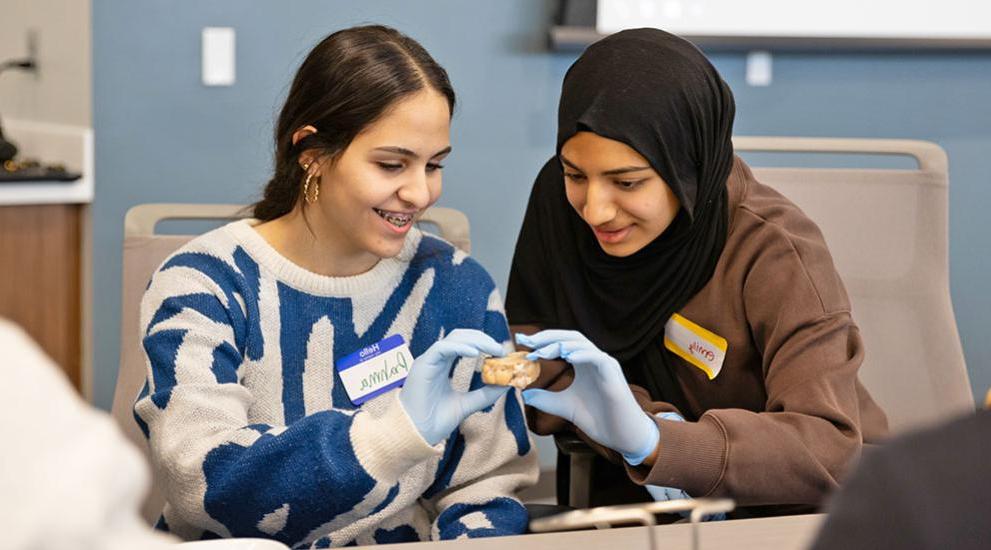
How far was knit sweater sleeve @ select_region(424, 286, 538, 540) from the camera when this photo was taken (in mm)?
1419

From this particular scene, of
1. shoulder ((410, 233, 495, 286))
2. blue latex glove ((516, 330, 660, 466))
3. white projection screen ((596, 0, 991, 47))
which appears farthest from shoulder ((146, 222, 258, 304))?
white projection screen ((596, 0, 991, 47))

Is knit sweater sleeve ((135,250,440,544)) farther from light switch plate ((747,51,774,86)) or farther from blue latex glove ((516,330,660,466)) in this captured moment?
light switch plate ((747,51,774,86))

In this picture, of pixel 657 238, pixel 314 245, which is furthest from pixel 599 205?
pixel 314 245

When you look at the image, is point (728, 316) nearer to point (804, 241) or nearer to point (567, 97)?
point (804, 241)

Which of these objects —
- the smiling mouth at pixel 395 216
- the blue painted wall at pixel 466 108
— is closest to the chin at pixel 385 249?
the smiling mouth at pixel 395 216

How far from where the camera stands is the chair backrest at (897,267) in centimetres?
190

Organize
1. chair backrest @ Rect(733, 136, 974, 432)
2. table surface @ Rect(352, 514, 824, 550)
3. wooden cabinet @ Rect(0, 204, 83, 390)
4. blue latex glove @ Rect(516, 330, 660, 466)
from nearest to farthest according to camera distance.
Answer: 1. table surface @ Rect(352, 514, 824, 550)
2. blue latex glove @ Rect(516, 330, 660, 466)
3. chair backrest @ Rect(733, 136, 974, 432)
4. wooden cabinet @ Rect(0, 204, 83, 390)

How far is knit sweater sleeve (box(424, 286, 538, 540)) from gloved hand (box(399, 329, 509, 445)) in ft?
0.38

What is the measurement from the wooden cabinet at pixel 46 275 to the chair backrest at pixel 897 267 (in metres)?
1.63

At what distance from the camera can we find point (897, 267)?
6.25 ft

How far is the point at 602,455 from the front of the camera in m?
1.66

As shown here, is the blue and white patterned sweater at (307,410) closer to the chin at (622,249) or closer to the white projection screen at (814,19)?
the chin at (622,249)

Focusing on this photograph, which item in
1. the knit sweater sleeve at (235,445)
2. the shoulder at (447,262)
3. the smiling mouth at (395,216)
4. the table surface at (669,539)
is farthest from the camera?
the shoulder at (447,262)

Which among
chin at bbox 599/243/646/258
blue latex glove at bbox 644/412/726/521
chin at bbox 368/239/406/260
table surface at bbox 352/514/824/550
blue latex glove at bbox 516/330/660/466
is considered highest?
chin at bbox 368/239/406/260
